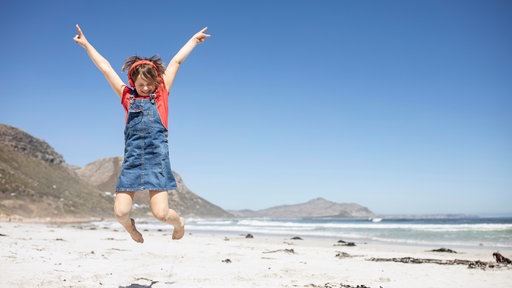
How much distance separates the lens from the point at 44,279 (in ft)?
19.8

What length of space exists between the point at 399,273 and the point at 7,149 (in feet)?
159

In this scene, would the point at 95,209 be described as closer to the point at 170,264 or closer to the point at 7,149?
the point at 7,149

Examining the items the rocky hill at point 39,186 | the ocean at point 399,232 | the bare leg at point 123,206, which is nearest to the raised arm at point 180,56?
the bare leg at point 123,206

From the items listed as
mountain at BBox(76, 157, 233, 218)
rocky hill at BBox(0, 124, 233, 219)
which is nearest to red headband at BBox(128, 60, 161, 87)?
rocky hill at BBox(0, 124, 233, 219)

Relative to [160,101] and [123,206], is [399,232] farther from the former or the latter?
[123,206]

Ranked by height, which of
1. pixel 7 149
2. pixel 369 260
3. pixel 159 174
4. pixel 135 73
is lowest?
pixel 369 260

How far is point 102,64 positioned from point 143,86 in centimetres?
70

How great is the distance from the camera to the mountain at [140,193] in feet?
268

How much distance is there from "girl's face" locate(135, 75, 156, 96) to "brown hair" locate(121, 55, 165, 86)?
38 mm

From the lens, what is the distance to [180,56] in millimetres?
4832

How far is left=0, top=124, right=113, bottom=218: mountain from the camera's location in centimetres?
3525

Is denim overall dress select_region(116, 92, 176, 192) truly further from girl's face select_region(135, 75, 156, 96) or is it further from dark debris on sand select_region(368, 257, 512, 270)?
dark debris on sand select_region(368, 257, 512, 270)

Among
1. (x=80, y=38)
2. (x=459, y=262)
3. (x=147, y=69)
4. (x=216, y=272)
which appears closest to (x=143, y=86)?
(x=147, y=69)

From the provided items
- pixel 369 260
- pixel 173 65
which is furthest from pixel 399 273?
pixel 173 65
